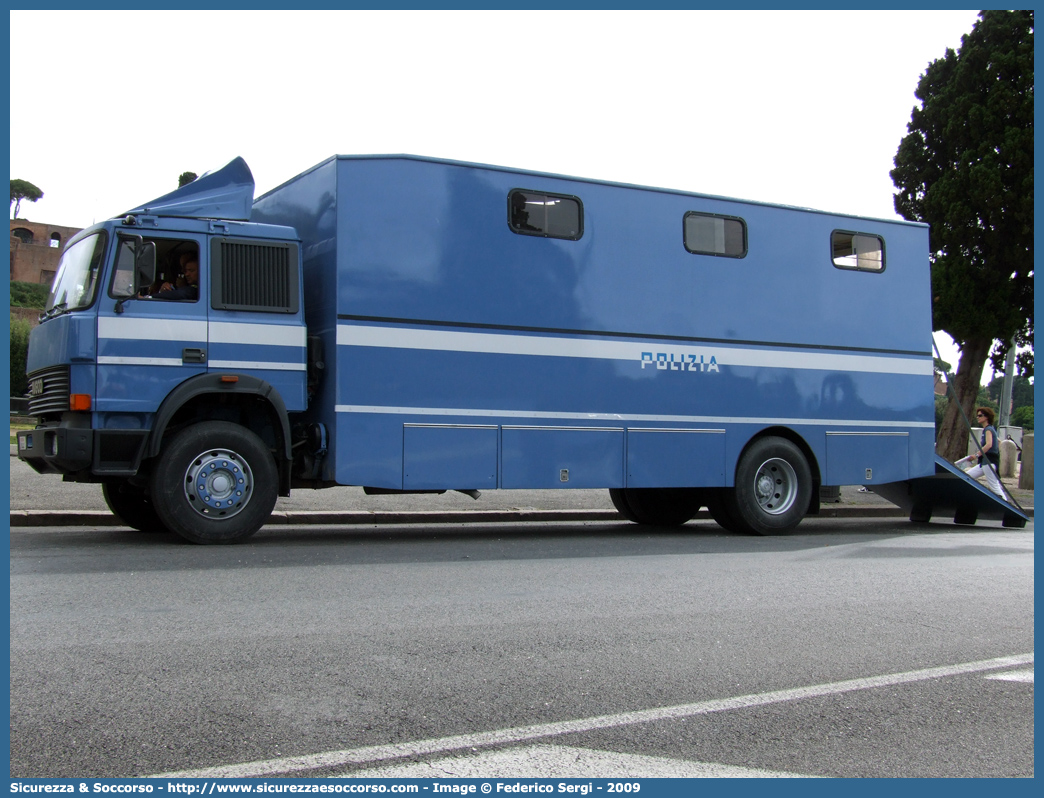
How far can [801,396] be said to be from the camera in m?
12.2

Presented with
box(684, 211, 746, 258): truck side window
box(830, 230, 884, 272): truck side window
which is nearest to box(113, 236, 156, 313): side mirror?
box(684, 211, 746, 258): truck side window

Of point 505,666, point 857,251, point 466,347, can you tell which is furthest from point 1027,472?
point 505,666

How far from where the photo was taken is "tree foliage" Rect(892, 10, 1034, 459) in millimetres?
21859

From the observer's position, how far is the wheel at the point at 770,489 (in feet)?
38.7

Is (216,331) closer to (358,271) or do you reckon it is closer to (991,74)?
(358,271)

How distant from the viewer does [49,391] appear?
9.10 metres

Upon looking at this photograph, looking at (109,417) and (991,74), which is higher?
(991,74)

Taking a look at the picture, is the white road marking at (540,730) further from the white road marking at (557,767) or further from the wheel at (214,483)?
the wheel at (214,483)

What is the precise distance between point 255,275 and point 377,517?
157 inches

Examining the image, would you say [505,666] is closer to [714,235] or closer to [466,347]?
[466,347]

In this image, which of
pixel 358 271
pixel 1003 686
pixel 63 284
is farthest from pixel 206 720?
pixel 63 284

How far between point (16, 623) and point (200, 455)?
3678 mm

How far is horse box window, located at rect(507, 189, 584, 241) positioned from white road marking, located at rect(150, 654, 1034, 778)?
263 inches

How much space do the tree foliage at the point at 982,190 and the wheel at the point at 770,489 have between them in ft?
40.8
